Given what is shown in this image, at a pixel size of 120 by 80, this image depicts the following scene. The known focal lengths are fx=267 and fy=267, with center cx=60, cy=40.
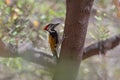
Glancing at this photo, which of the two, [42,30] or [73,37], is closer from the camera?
[73,37]

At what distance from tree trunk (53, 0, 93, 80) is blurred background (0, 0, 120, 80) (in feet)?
1.09

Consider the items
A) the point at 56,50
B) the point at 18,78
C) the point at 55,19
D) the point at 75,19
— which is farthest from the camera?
the point at 55,19

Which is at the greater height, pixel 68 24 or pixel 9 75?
pixel 68 24

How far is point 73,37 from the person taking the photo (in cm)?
53

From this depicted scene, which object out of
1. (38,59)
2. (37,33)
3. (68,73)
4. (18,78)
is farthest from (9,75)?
(68,73)

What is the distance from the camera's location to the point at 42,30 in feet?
3.94

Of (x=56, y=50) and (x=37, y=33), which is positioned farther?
(x=37, y=33)

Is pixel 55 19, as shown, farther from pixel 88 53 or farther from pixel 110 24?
pixel 88 53

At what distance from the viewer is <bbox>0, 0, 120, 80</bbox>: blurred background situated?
38.9 inches

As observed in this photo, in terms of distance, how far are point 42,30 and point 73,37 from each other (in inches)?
26.8

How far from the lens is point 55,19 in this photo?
3.81ft

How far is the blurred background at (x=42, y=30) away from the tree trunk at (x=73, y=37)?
33 centimetres

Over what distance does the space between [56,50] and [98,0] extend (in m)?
0.61

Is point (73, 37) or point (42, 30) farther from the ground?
point (73, 37)
